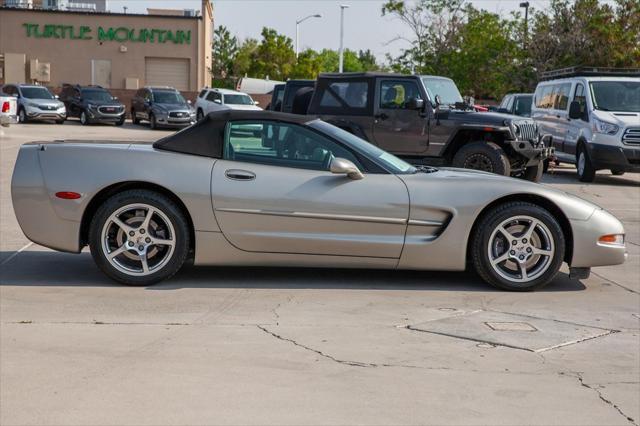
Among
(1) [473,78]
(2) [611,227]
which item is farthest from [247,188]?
(1) [473,78]

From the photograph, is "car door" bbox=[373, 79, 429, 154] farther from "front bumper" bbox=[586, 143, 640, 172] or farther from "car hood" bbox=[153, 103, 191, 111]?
"car hood" bbox=[153, 103, 191, 111]

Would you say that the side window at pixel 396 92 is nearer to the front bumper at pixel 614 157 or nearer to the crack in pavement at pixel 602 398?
the front bumper at pixel 614 157

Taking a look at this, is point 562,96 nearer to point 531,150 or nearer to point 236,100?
point 531,150

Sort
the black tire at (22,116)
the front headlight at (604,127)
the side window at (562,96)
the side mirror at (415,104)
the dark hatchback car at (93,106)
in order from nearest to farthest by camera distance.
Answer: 1. the side mirror at (415,104)
2. the front headlight at (604,127)
3. the side window at (562,96)
4. the black tire at (22,116)
5. the dark hatchback car at (93,106)

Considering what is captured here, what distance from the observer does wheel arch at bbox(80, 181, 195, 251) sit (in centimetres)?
728

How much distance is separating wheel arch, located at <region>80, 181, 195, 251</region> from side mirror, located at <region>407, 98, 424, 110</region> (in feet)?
28.9

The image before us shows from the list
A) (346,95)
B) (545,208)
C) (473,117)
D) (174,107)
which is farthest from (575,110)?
(174,107)

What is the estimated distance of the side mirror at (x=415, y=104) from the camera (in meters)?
15.5

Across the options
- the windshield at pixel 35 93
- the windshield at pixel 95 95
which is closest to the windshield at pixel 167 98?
the windshield at pixel 95 95

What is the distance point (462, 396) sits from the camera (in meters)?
4.77

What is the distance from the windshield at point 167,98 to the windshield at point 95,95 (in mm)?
2604

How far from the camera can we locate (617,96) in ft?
61.9

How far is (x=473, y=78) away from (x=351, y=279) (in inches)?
1673

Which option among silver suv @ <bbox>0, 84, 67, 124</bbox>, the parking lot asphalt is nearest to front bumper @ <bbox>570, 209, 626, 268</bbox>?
the parking lot asphalt
